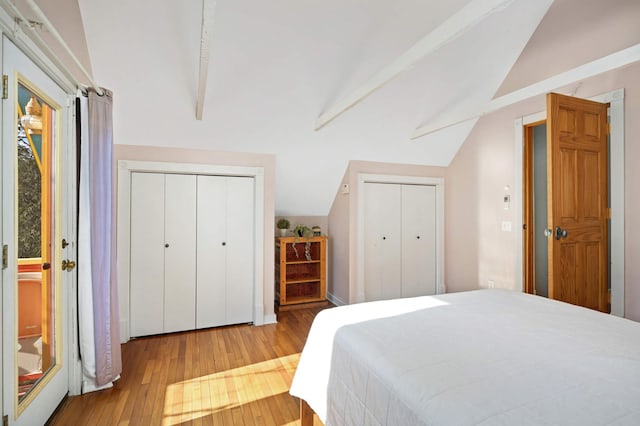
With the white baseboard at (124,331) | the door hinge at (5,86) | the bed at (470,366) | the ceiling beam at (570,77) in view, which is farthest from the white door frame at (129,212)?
the ceiling beam at (570,77)

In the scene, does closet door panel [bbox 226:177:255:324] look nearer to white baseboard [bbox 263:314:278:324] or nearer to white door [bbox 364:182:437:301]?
white baseboard [bbox 263:314:278:324]

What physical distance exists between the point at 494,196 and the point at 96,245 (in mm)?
3992

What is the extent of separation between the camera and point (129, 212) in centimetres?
317

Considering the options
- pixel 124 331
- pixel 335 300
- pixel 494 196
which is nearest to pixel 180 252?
pixel 124 331

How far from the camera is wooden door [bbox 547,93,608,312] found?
8.13 feet

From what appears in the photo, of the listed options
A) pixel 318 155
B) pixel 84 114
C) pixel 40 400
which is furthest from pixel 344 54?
pixel 40 400

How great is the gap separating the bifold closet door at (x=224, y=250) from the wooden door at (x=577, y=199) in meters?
2.85

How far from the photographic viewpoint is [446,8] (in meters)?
2.68

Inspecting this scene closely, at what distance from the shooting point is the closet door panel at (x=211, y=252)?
345cm

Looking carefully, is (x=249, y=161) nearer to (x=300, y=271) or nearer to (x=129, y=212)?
(x=129, y=212)

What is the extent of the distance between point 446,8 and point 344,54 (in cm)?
91

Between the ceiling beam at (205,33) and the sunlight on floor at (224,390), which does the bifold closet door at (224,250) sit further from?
the ceiling beam at (205,33)

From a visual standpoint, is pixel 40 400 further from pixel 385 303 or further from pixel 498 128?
pixel 498 128

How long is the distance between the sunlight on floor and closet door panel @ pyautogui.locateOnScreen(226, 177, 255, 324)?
1.05 metres
